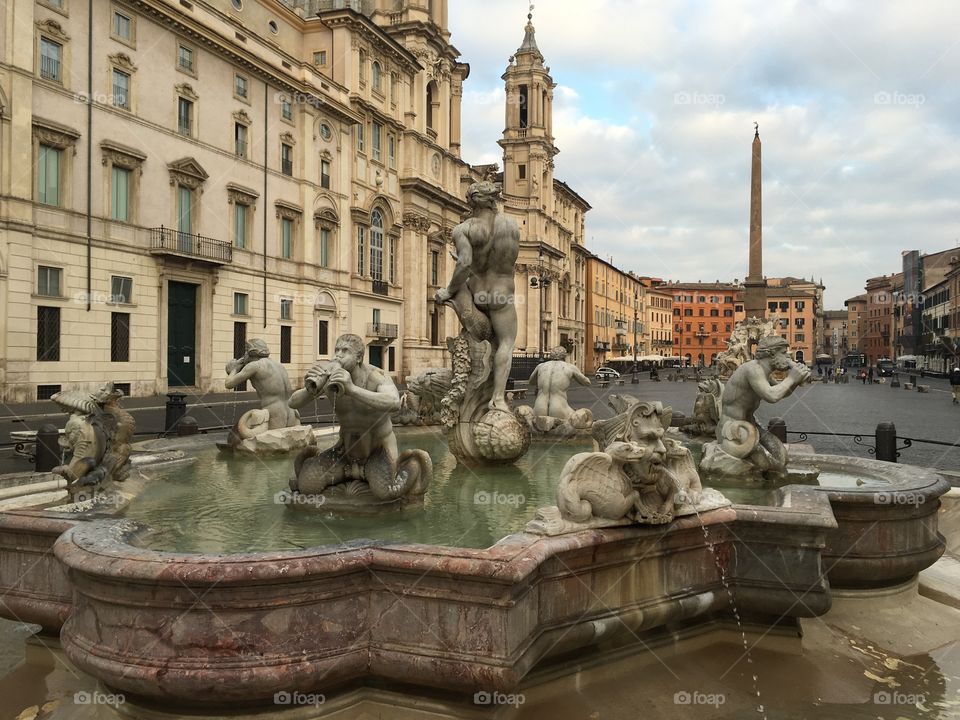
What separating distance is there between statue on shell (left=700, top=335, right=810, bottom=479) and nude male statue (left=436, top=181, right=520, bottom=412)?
1.95 meters

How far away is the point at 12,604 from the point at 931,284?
9342 centimetres

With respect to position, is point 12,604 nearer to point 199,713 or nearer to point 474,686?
point 199,713

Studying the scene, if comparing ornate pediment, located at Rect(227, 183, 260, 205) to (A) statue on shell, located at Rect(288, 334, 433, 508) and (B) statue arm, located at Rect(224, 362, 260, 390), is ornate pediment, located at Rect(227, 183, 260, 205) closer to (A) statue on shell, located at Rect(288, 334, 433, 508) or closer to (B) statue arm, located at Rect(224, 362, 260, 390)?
(B) statue arm, located at Rect(224, 362, 260, 390)

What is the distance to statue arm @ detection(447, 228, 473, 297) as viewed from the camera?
21.5ft

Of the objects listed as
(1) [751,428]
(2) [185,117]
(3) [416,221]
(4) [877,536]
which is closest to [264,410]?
(1) [751,428]

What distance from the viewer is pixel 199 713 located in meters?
3.14

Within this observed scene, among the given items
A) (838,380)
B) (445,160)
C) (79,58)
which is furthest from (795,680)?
(838,380)

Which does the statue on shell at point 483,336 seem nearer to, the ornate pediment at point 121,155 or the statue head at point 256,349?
the statue head at point 256,349

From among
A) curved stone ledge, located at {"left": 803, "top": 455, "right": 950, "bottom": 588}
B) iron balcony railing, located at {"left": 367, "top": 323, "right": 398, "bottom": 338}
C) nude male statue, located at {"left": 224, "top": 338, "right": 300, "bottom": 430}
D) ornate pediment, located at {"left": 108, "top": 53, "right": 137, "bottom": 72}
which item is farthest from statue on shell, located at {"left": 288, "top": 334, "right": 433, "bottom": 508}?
iron balcony railing, located at {"left": 367, "top": 323, "right": 398, "bottom": 338}

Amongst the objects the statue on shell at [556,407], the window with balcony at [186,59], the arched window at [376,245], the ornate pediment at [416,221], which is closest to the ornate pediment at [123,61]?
the window with balcony at [186,59]

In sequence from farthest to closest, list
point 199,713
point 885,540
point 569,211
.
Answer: point 569,211, point 885,540, point 199,713

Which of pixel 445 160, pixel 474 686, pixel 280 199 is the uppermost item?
pixel 445 160

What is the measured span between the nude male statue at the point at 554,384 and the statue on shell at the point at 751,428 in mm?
2609

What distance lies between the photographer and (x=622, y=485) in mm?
3785
